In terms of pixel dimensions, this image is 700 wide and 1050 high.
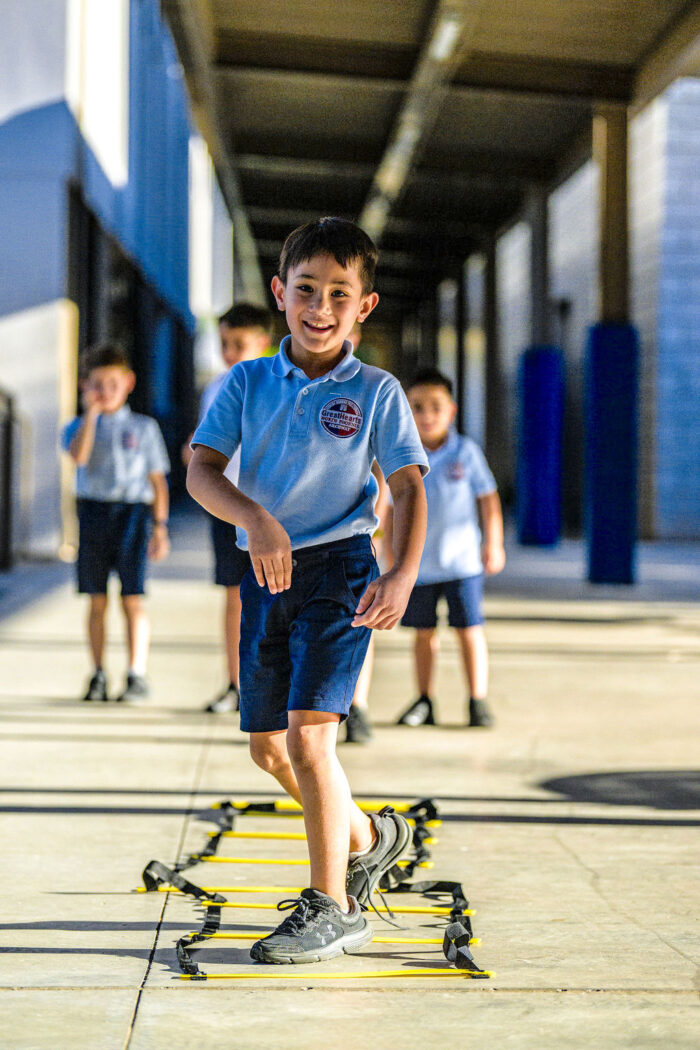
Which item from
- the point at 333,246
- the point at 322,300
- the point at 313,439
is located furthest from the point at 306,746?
the point at 333,246

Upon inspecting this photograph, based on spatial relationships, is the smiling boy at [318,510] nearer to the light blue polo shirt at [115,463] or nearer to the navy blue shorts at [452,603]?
the navy blue shorts at [452,603]

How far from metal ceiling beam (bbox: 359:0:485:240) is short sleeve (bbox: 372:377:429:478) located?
10761mm

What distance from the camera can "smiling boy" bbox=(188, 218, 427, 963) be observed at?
3.04 metres

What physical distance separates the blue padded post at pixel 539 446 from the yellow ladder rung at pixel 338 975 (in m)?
19.6

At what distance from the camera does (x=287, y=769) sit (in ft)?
10.9

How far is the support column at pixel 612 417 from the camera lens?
48.0 ft

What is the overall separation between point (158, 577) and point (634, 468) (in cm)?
544

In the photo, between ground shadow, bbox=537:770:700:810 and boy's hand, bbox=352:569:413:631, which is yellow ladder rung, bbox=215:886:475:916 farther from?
ground shadow, bbox=537:770:700:810

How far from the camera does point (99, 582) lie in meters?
6.55

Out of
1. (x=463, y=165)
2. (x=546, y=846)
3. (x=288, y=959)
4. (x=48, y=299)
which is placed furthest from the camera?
(x=463, y=165)

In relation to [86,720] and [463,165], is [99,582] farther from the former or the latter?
[463,165]

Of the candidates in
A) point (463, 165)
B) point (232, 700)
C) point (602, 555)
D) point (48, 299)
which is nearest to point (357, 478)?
point (232, 700)

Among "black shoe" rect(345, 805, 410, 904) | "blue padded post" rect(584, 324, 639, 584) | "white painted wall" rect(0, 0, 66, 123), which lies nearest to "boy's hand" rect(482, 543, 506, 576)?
"black shoe" rect(345, 805, 410, 904)

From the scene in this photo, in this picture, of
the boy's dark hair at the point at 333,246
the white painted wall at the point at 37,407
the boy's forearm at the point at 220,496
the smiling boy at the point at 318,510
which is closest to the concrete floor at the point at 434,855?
the smiling boy at the point at 318,510
